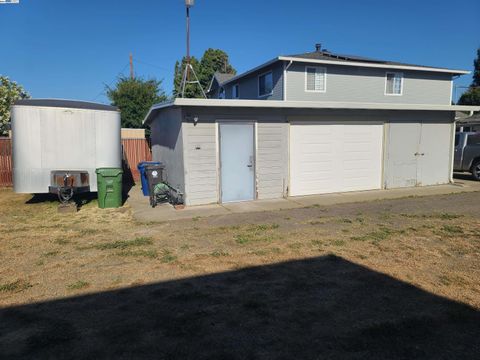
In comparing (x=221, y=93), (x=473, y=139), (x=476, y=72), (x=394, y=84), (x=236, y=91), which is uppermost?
(x=476, y=72)

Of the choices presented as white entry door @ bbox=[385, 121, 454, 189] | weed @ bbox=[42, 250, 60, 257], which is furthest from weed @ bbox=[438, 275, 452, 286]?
white entry door @ bbox=[385, 121, 454, 189]

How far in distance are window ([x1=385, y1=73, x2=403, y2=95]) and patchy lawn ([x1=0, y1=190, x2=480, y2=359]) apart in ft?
46.4

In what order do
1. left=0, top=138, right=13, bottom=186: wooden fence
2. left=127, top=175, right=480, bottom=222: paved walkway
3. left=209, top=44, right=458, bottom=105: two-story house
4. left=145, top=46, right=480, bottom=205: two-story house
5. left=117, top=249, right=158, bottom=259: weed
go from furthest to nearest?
left=209, top=44, right=458, bottom=105: two-story house
left=0, top=138, right=13, bottom=186: wooden fence
left=145, top=46, right=480, bottom=205: two-story house
left=127, top=175, right=480, bottom=222: paved walkway
left=117, top=249, right=158, bottom=259: weed

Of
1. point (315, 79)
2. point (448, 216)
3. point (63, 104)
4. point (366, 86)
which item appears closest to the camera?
point (448, 216)

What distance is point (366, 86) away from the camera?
19.6m

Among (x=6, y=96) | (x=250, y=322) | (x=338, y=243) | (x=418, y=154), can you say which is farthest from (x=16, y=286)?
(x=6, y=96)

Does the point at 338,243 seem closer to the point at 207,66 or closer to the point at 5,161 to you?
the point at 5,161

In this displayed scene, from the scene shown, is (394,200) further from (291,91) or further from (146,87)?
(146,87)

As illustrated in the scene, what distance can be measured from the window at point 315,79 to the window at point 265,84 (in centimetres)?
184

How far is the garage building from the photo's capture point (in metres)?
9.70

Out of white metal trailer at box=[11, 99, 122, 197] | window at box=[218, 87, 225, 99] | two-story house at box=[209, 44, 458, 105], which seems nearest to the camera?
white metal trailer at box=[11, 99, 122, 197]

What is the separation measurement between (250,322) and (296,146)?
792cm

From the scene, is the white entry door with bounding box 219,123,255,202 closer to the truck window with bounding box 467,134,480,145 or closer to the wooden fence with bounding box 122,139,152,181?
the wooden fence with bounding box 122,139,152,181

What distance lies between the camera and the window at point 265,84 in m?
18.8
